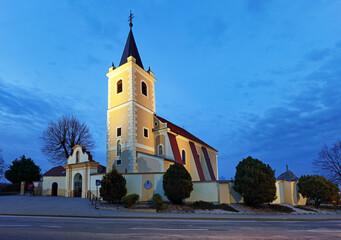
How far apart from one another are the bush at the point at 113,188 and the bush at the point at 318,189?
57.1ft

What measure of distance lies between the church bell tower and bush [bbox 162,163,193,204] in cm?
803

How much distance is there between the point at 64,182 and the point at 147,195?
50.4 feet

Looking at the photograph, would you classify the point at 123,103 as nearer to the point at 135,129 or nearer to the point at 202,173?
the point at 135,129

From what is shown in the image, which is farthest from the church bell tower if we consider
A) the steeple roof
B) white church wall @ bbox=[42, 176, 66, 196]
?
white church wall @ bbox=[42, 176, 66, 196]

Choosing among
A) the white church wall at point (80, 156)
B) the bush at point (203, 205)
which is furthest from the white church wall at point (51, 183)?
the bush at point (203, 205)

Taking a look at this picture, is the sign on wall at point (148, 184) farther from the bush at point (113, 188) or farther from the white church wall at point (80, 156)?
the white church wall at point (80, 156)

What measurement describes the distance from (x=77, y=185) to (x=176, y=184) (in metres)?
15.4

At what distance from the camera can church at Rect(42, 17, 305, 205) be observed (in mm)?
26266

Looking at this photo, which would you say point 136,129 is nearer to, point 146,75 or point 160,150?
point 160,150

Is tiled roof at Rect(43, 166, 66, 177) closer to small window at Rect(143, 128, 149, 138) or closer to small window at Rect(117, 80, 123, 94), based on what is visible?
small window at Rect(143, 128, 149, 138)

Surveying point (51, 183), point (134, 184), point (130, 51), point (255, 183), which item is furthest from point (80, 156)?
point (255, 183)

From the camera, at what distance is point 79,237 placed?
288 inches

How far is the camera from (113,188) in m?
19.7

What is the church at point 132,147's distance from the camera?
26.3 metres
